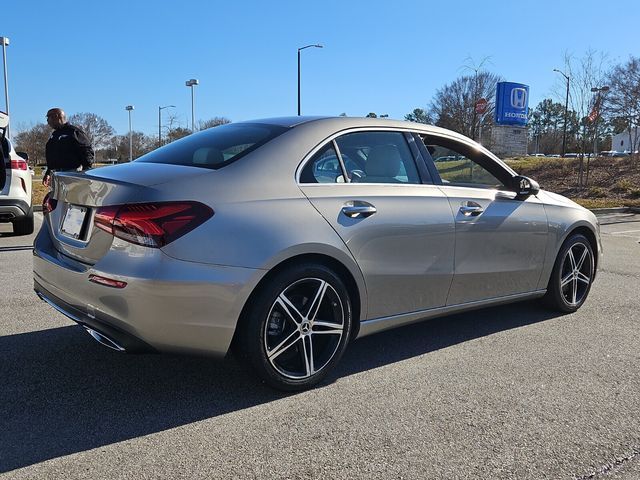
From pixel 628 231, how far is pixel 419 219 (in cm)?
1021

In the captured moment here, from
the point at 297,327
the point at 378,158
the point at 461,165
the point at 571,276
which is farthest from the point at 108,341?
the point at 571,276

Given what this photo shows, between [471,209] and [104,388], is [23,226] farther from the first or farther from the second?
[471,209]

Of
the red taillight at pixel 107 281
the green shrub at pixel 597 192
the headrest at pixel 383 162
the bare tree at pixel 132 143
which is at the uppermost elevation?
the bare tree at pixel 132 143

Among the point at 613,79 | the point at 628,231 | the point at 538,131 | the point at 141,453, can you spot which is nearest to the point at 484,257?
the point at 141,453

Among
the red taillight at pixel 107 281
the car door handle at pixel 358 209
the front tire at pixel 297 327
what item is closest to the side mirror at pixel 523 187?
the car door handle at pixel 358 209

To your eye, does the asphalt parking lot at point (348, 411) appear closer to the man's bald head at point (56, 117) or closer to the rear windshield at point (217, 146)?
the rear windshield at point (217, 146)

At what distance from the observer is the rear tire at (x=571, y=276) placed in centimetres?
482

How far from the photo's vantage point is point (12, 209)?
796 cm

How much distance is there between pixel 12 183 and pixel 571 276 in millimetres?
7186

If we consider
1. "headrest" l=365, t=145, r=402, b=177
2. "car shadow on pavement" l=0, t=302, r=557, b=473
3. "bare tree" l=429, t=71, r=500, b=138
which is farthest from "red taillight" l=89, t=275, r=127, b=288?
"bare tree" l=429, t=71, r=500, b=138

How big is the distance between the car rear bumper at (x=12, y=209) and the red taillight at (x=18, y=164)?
46 cm

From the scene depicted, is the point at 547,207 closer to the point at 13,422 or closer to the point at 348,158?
the point at 348,158

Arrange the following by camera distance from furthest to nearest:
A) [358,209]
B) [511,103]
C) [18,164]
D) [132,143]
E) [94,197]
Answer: [132,143] < [511,103] < [18,164] < [358,209] < [94,197]

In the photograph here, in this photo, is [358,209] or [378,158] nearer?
[358,209]
